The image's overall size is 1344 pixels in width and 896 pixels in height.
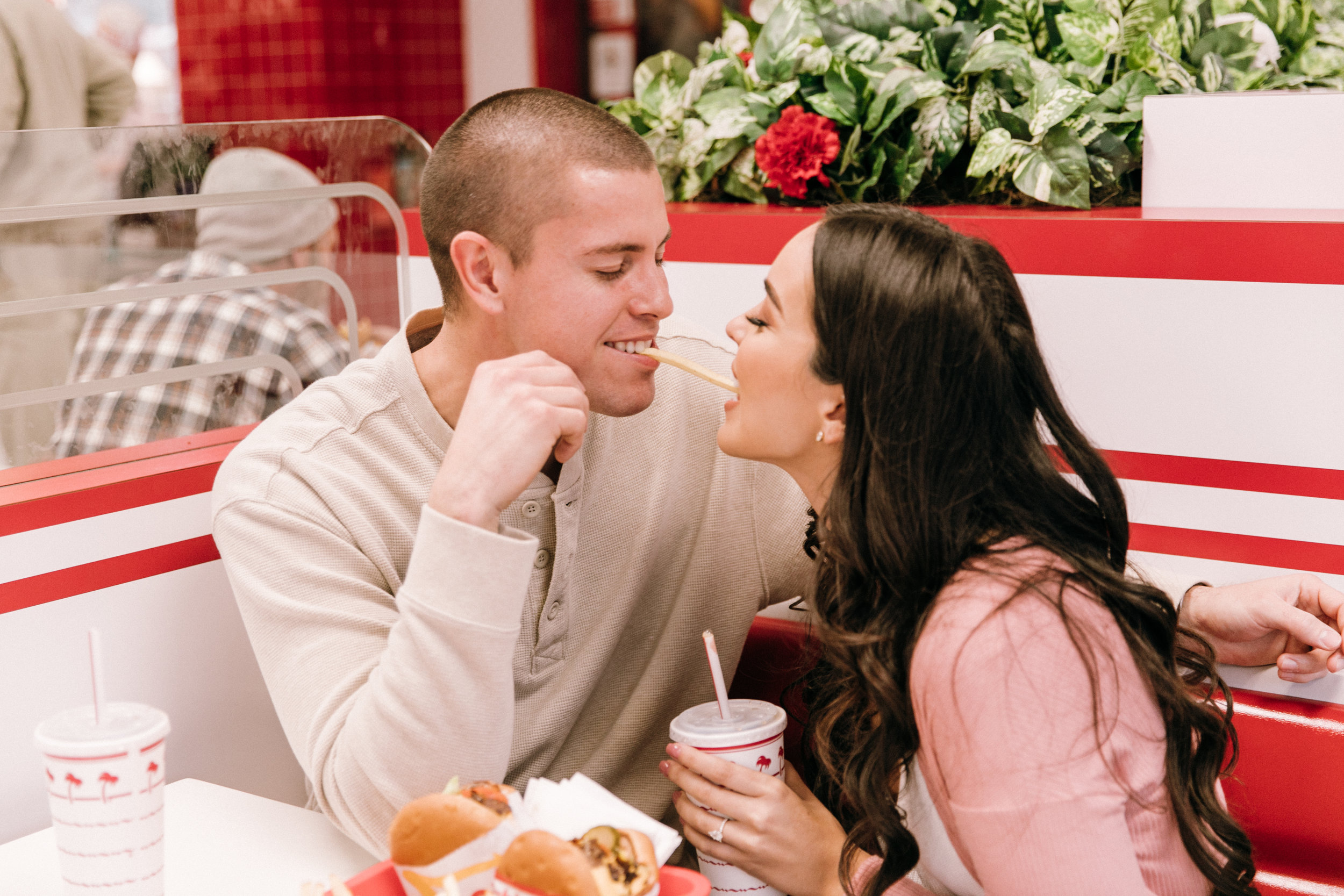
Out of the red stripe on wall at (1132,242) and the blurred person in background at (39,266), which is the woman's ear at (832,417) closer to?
the red stripe on wall at (1132,242)

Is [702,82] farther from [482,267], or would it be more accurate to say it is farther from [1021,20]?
[482,267]

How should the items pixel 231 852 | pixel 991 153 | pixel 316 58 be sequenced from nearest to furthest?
pixel 231 852, pixel 991 153, pixel 316 58

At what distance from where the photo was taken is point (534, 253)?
1.57 m

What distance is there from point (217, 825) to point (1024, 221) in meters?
1.31

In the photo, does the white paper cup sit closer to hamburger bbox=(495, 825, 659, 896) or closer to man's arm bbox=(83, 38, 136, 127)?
hamburger bbox=(495, 825, 659, 896)

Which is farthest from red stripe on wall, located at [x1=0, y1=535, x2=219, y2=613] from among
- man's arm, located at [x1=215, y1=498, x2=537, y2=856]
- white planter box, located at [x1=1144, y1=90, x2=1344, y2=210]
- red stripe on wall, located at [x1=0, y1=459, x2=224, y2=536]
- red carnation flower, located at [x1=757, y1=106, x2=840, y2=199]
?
white planter box, located at [x1=1144, y1=90, x2=1344, y2=210]

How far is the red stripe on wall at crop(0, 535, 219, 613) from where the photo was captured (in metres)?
1.52

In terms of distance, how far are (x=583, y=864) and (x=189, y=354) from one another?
148 centimetres

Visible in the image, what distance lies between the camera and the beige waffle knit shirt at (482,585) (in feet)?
4.02

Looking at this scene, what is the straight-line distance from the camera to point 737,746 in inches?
51.2

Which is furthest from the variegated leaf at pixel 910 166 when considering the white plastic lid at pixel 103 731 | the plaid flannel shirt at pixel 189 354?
the white plastic lid at pixel 103 731

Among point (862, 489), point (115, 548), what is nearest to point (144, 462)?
point (115, 548)

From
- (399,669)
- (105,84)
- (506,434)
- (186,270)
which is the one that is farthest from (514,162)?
(105,84)

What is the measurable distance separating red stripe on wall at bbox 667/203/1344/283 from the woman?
0.19 m
